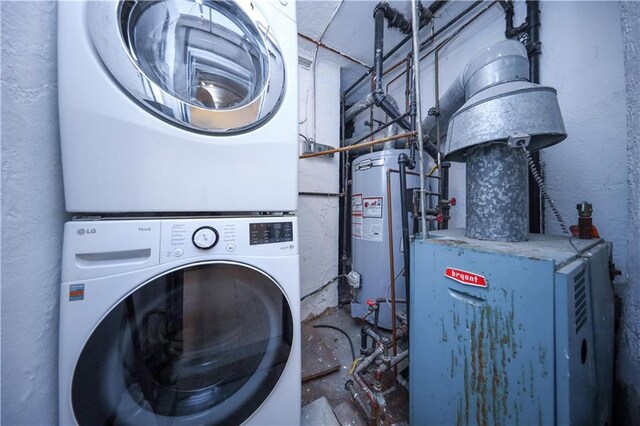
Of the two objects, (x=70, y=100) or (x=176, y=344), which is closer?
(x=70, y=100)

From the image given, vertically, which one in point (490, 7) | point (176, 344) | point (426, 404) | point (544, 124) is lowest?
point (426, 404)

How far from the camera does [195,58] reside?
0.73 m

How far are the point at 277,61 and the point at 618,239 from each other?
1.66 meters

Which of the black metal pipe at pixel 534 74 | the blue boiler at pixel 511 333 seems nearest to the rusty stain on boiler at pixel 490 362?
the blue boiler at pixel 511 333

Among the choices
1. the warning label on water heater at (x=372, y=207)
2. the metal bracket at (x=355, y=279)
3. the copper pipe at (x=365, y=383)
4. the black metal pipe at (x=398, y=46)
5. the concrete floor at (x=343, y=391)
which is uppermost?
the black metal pipe at (x=398, y=46)

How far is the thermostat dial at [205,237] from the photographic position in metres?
0.58

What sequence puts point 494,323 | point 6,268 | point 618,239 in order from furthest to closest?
point 618,239 < point 494,323 < point 6,268

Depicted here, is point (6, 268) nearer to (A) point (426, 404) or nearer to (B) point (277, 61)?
(B) point (277, 61)

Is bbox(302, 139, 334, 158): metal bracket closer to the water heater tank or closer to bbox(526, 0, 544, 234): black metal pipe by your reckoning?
the water heater tank

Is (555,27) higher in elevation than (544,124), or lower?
higher

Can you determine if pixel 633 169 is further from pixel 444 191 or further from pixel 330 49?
pixel 330 49

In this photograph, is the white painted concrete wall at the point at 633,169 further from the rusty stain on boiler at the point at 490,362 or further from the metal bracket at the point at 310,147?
the metal bracket at the point at 310,147

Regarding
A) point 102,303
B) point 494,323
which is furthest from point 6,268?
point 494,323

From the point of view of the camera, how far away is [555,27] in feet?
3.50
